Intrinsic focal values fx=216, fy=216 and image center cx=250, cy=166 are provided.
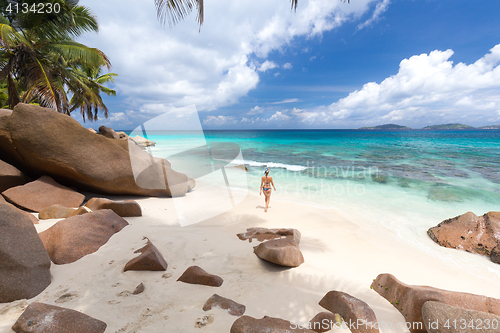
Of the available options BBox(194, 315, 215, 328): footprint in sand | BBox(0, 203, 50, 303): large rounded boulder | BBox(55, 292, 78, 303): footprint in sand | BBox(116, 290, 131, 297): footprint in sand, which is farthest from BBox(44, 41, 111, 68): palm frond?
BBox(194, 315, 215, 328): footprint in sand

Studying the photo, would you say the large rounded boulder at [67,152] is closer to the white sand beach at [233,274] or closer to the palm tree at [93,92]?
the white sand beach at [233,274]

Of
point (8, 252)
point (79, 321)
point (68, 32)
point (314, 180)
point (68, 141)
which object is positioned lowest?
point (314, 180)

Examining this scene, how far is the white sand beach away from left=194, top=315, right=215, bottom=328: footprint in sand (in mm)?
39

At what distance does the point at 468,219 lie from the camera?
5270 millimetres

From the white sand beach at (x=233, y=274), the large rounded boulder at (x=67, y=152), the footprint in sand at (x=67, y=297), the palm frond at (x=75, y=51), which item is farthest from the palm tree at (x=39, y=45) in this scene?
the footprint in sand at (x=67, y=297)

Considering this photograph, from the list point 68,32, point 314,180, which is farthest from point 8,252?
point 68,32

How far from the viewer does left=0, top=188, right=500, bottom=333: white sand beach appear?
7.55 ft

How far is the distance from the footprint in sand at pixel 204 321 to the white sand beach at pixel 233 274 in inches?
1.5

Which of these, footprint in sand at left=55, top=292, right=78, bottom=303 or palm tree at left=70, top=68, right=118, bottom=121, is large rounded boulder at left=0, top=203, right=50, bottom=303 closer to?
footprint in sand at left=55, top=292, right=78, bottom=303

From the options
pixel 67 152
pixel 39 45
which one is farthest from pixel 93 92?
pixel 67 152

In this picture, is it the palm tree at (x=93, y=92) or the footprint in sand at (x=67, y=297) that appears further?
the palm tree at (x=93, y=92)

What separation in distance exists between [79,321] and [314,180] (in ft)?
40.3

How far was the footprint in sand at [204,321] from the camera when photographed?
2.15m

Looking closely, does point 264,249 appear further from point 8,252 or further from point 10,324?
point 8,252
